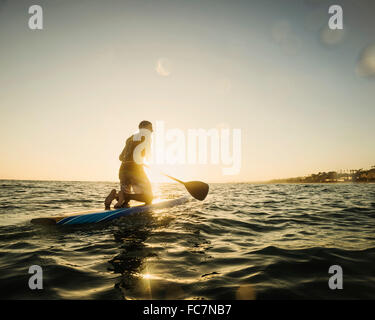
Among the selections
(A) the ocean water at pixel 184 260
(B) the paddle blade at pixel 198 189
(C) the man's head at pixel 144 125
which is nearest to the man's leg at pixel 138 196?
(A) the ocean water at pixel 184 260

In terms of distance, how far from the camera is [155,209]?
26.6ft

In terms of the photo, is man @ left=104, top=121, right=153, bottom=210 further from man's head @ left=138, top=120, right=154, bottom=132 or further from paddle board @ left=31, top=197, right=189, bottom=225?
paddle board @ left=31, top=197, right=189, bottom=225

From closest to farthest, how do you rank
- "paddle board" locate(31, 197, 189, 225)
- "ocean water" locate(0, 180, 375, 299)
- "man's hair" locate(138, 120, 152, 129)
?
"ocean water" locate(0, 180, 375, 299) < "paddle board" locate(31, 197, 189, 225) < "man's hair" locate(138, 120, 152, 129)

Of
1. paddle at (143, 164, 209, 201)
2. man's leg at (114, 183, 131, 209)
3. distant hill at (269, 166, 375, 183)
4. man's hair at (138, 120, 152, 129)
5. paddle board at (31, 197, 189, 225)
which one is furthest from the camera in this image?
distant hill at (269, 166, 375, 183)

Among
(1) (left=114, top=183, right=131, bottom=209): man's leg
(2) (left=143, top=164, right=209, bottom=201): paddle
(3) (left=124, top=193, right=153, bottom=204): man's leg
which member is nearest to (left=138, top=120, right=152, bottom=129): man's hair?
(1) (left=114, top=183, right=131, bottom=209): man's leg

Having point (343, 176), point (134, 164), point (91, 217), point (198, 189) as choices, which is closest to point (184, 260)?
point (91, 217)

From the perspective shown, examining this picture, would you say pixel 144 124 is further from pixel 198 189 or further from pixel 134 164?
pixel 198 189

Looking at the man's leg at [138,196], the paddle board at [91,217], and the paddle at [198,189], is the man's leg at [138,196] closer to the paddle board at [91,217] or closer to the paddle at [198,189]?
the paddle board at [91,217]

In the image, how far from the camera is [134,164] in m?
6.76

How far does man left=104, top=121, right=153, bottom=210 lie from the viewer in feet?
21.9

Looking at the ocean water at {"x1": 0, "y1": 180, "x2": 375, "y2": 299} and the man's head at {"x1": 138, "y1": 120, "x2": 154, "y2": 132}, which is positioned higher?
the man's head at {"x1": 138, "y1": 120, "x2": 154, "y2": 132}

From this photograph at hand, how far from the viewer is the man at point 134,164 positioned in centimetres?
667
